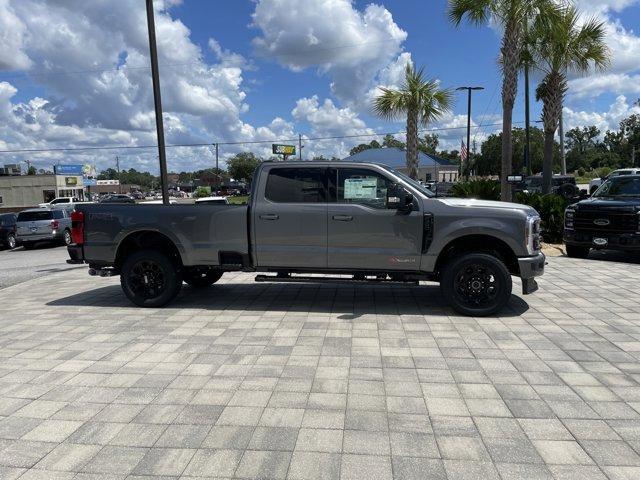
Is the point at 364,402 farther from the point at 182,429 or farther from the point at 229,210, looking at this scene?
the point at 229,210

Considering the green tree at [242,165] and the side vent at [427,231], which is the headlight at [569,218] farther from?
the green tree at [242,165]

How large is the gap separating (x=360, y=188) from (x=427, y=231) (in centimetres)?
103

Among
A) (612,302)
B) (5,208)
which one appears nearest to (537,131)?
(5,208)

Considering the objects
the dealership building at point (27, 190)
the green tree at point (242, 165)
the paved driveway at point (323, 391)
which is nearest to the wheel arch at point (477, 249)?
the paved driveway at point (323, 391)

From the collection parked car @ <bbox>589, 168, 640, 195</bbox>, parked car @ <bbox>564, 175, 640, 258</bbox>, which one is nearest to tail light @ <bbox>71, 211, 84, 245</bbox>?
parked car @ <bbox>564, 175, 640, 258</bbox>

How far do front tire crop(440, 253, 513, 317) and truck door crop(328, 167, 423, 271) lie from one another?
0.47 m

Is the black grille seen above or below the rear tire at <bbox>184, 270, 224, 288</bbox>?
above

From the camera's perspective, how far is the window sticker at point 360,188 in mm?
6465

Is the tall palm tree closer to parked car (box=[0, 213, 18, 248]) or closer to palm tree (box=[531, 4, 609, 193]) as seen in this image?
palm tree (box=[531, 4, 609, 193])

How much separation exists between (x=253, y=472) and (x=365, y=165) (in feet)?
14.3

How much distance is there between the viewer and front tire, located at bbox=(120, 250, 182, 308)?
22.9ft

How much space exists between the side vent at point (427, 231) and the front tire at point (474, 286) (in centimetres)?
38

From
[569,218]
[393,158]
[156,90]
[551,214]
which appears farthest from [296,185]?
[393,158]

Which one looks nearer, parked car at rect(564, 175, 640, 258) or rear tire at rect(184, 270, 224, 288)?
rear tire at rect(184, 270, 224, 288)
